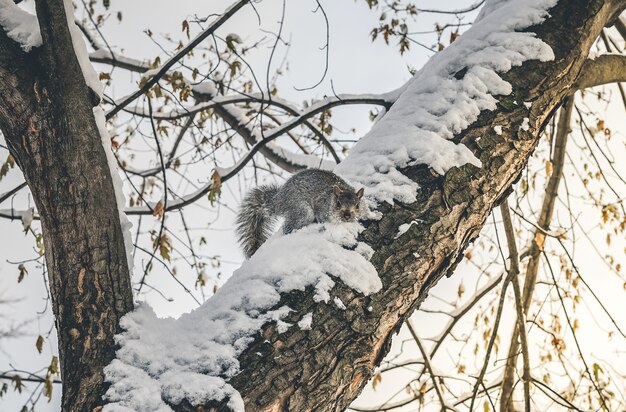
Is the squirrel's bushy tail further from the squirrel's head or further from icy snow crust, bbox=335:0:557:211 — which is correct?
icy snow crust, bbox=335:0:557:211

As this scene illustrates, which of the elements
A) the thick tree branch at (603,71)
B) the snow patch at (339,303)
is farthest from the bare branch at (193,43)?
the thick tree branch at (603,71)

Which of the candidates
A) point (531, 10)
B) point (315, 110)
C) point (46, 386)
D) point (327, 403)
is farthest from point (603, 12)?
point (46, 386)

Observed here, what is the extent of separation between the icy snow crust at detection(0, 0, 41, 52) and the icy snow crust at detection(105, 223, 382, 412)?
2.98 feet

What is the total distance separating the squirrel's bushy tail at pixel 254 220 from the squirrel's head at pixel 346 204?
0.73 meters

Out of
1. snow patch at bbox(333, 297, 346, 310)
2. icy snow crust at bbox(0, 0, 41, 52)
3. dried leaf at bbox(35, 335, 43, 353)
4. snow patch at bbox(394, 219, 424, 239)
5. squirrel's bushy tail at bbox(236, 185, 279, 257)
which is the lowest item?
snow patch at bbox(333, 297, 346, 310)

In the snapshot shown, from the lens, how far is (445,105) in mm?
2199

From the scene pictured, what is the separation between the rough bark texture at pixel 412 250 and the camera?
5.35 ft

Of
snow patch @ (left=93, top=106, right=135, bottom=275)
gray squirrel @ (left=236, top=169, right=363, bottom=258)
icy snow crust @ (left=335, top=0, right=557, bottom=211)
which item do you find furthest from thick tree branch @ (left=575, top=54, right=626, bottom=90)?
snow patch @ (left=93, top=106, right=135, bottom=275)

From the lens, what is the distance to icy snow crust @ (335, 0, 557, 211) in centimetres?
208

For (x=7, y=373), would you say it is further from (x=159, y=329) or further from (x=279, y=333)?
(x=279, y=333)

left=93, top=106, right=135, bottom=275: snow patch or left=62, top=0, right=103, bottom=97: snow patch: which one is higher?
left=62, top=0, right=103, bottom=97: snow patch

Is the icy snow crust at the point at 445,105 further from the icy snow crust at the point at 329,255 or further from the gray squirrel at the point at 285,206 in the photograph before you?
the gray squirrel at the point at 285,206

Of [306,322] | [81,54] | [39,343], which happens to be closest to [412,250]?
[306,322]

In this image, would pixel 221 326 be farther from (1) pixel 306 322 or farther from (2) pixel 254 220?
(2) pixel 254 220
